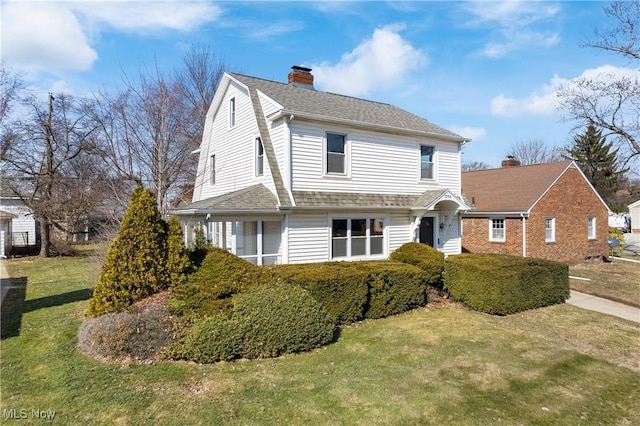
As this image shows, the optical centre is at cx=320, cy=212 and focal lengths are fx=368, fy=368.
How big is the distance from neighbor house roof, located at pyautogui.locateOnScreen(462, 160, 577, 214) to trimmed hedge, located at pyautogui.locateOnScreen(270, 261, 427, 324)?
1102 cm

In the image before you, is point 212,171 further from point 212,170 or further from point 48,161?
point 48,161

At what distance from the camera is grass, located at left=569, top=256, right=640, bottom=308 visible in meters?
12.8

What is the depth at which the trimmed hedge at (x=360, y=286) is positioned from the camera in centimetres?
891

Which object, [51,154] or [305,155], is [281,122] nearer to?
[305,155]

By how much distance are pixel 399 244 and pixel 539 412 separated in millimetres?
9045

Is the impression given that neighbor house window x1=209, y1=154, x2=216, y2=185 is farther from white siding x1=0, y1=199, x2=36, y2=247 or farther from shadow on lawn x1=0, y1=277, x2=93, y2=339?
white siding x1=0, y1=199, x2=36, y2=247

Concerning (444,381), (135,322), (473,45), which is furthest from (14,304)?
(473,45)

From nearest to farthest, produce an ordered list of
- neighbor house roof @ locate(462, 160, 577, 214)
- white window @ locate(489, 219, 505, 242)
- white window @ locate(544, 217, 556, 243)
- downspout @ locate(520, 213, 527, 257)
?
1. downspout @ locate(520, 213, 527, 257)
2. neighbor house roof @ locate(462, 160, 577, 214)
3. white window @ locate(544, 217, 556, 243)
4. white window @ locate(489, 219, 505, 242)

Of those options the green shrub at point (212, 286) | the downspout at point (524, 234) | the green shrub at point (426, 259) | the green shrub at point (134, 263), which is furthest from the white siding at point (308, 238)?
the downspout at point (524, 234)

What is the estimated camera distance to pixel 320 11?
12.2m

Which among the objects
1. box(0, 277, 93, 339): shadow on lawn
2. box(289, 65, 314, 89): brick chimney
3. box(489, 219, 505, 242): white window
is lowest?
box(0, 277, 93, 339): shadow on lawn

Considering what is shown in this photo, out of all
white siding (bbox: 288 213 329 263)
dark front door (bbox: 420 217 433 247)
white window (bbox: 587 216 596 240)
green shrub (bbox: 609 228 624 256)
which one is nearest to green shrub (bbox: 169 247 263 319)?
white siding (bbox: 288 213 329 263)

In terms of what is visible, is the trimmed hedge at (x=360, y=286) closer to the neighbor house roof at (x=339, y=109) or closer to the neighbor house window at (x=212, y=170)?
the neighbor house roof at (x=339, y=109)

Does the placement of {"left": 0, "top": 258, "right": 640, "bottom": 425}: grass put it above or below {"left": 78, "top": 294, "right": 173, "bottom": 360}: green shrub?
below
